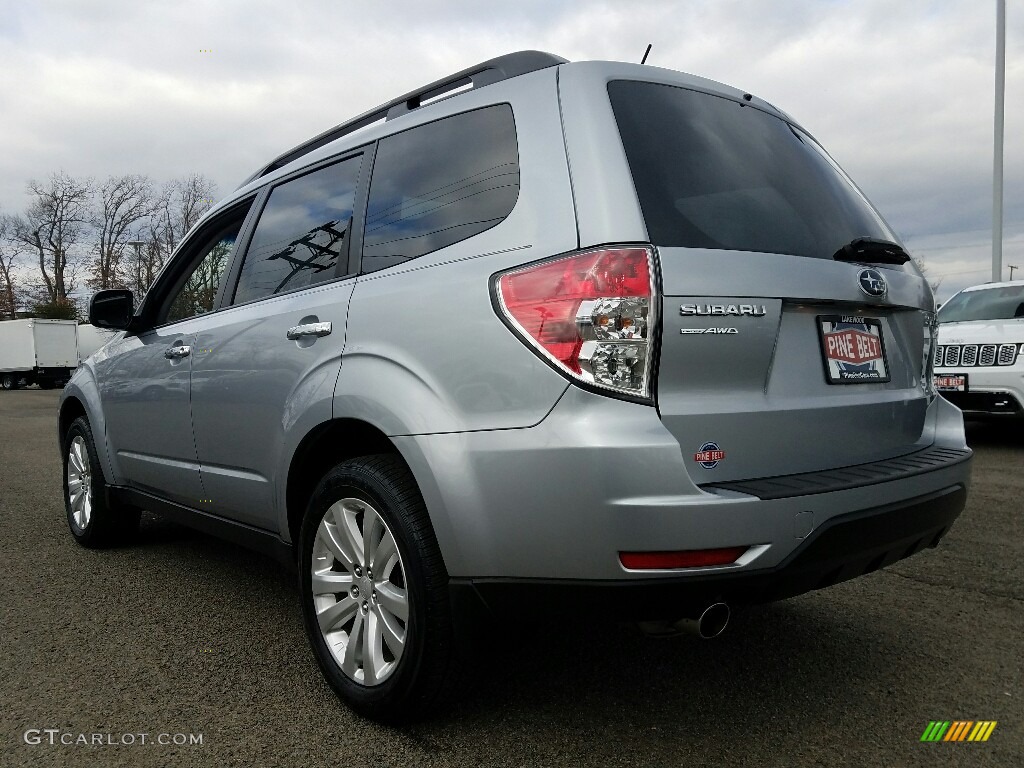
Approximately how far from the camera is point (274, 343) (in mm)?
3084

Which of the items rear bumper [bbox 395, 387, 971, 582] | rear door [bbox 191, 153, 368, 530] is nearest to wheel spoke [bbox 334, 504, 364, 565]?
rear door [bbox 191, 153, 368, 530]

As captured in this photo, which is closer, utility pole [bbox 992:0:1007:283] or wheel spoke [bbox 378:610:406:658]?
wheel spoke [bbox 378:610:406:658]

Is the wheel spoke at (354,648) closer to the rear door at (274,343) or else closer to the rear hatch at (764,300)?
the rear door at (274,343)

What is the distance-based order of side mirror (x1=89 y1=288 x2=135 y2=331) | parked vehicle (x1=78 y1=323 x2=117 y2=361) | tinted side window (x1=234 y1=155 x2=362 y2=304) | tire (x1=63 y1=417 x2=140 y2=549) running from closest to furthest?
tinted side window (x1=234 y1=155 x2=362 y2=304) < side mirror (x1=89 y1=288 x2=135 y2=331) < tire (x1=63 y1=417 x2=140 y2=549) < parked vehicle (x1=78 y1=323 x2=117 y2=361)

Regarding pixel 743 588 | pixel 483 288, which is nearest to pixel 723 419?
pixel 743 588

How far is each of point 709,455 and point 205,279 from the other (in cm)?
279

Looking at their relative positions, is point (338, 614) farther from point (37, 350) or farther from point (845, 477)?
point (37, 350)

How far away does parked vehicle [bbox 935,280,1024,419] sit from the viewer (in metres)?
7.88

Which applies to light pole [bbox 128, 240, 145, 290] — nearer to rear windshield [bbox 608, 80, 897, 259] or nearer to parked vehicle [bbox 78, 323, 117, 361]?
parked vehicle [bbox 78, 323, 117, 361]

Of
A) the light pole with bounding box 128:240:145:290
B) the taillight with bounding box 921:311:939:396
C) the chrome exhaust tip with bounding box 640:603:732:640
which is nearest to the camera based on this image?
the chrome exhaust tip with bounding box 640:603:732:640

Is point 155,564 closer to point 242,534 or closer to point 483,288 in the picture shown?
point 242,534

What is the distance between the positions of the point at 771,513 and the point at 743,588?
0.19m

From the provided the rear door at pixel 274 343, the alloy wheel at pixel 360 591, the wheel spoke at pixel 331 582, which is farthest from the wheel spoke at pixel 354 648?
the rear door at pixel 274 343

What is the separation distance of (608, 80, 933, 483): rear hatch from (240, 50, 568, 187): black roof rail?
35cm
